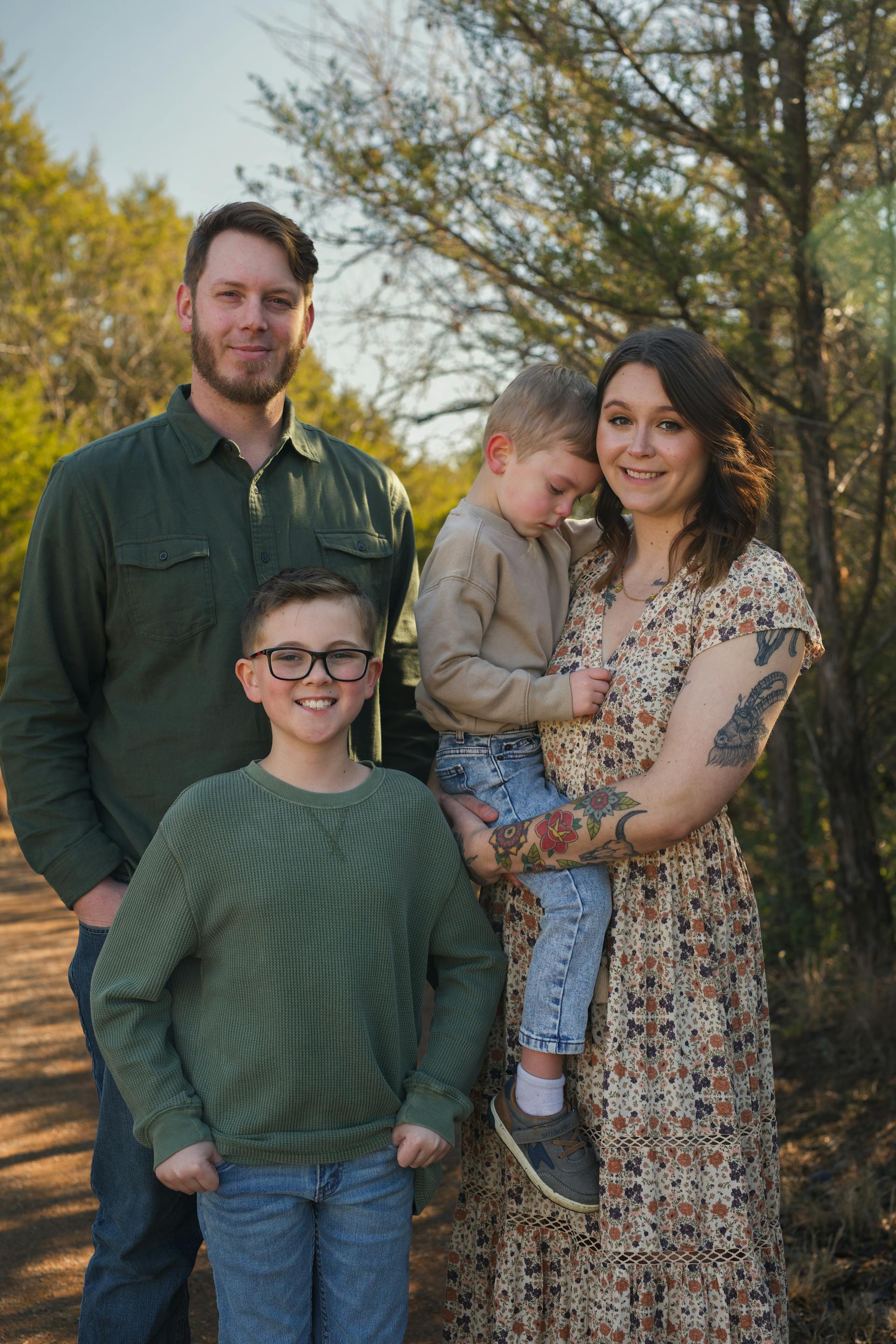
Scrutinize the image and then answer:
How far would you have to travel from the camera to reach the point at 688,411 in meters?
2.15

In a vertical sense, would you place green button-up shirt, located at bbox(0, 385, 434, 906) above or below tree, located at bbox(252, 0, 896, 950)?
below

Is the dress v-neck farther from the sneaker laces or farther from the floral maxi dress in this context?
the sneaker laces

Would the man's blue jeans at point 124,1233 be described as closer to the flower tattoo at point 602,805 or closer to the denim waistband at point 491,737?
the denim waistband at point 491,737

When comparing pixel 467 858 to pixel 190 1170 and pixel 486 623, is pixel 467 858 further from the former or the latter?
pixel 190 1170

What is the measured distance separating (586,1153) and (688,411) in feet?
4.74

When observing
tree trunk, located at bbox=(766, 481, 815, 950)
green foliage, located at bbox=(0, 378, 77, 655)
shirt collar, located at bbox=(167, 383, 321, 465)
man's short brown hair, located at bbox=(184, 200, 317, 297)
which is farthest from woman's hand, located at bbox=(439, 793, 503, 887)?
green foliage, located at bbox=(0, 378, 77, 655)

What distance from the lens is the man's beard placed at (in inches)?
90.8

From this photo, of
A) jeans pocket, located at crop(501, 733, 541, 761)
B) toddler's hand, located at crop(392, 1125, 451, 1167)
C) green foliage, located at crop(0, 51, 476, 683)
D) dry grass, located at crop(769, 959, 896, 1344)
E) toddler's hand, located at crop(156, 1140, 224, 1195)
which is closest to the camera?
toddler's hand, located at crop(156, 1140, 224, 1195)

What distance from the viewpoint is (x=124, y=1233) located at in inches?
87.7

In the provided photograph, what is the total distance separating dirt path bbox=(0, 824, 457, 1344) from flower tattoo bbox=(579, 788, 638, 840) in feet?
5.72

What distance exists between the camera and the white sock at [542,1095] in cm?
216

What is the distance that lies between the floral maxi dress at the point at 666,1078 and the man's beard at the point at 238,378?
2.85 ft

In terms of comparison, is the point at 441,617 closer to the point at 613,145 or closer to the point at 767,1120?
the point at 767,1120

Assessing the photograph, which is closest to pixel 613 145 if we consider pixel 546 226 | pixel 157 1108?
pixel 546 226
